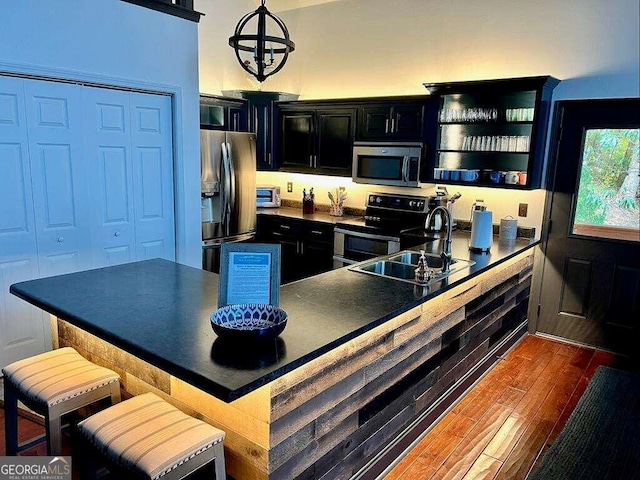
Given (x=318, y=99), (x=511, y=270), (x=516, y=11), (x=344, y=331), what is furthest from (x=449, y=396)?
(x=318, y=99)

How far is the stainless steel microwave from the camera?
468cm

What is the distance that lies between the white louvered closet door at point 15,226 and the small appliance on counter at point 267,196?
2985mm

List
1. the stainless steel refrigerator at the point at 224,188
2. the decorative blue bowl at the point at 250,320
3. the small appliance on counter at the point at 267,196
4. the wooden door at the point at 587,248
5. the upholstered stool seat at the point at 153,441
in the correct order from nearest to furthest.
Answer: the upholstered stool seat at the point at 153,441 → the decorative blue bowl at the point at 250,320 → the wooden door at the point at 587,248 → the stainless steel refrigerator at the point at 224,188 → the small appliance on counter at the point at 267,196

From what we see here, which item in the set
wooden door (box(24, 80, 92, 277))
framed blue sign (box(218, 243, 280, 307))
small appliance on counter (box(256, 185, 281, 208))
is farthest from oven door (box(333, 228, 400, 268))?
framed blue sign (box(218, 243, 280, 307))

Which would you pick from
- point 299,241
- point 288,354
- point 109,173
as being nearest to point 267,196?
point 299,241

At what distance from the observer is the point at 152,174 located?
389cm

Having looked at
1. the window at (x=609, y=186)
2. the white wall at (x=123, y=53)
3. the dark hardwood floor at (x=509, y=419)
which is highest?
the white wall at (x=123, y=53)

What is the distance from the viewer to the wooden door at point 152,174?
3762 millimetres

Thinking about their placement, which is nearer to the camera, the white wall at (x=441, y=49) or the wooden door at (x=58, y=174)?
the wooden door at (x=58, y=174)

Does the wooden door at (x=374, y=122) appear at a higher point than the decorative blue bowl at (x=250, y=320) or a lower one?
higher

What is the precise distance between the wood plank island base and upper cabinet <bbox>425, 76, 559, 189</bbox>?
129 centimetres

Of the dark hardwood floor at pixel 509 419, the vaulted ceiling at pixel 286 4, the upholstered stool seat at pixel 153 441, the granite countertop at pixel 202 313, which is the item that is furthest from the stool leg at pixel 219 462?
the vaulted ceiling at pixel 286 4

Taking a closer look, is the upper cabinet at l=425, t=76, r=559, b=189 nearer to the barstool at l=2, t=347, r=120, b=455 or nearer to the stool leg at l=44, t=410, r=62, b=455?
the barstool at l=2, t=347, r=120, b=455

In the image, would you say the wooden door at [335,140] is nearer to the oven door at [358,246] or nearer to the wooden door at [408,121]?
the wooden door at [408,121]
